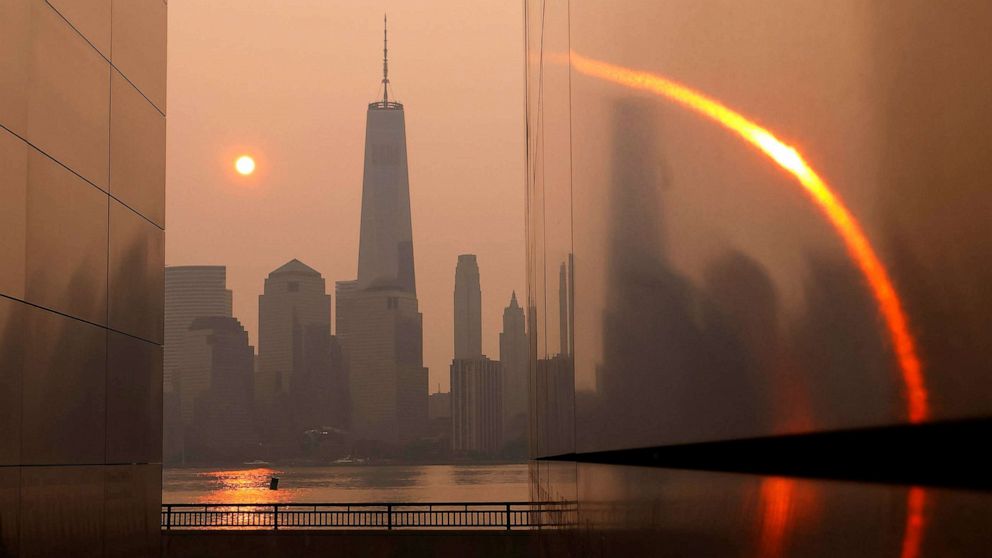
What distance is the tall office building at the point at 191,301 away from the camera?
93188 millimetres

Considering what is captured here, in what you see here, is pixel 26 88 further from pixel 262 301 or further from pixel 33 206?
pixel 262 301

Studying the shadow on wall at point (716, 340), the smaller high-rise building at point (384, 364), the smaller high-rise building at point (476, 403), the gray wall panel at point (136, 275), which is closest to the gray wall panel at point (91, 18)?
the gray wall panel at point (136, 275)

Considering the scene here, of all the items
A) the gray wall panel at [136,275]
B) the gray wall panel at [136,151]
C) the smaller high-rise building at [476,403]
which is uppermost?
the gray wall panel at [136,151]

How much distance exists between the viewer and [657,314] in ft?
3.93

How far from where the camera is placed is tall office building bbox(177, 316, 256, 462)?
311ft

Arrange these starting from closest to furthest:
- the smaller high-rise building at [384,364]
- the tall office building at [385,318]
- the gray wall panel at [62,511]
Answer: the gray wall panel at [62,511]
the smaller high-rise building at [384,364]
the tall office building at [385,318]

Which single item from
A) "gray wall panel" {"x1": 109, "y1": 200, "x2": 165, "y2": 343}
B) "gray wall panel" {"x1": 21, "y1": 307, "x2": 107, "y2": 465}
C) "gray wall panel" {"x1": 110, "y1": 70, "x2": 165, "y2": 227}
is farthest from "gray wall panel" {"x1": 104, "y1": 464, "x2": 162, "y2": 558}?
"gray wall panel" {"x1": 110, "y1": 70, "x2": 165, "y2": 227}

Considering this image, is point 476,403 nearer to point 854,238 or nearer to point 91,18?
point 91,18

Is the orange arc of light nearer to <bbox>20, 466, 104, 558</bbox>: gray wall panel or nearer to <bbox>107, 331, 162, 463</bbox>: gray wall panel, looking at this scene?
<bbox>20, 466, 104, 558</bbox>: gray wall panel

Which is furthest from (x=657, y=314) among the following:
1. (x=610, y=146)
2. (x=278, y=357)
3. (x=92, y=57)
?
(x=278, y=357)

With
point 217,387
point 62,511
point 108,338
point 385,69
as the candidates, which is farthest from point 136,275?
point 385,69

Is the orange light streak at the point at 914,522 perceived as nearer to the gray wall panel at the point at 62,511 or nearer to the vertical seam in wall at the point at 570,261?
the vertical seam in wall at the point at 570,261

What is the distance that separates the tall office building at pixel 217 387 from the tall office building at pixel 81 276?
85.5 metres

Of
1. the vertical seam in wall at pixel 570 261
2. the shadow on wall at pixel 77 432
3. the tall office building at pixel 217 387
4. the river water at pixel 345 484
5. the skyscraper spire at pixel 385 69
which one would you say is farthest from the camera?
the skyscraper spire at pixel 385 69
